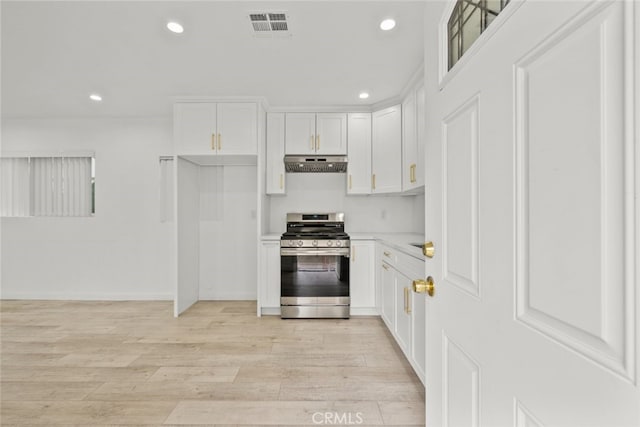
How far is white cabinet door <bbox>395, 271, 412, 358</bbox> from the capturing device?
2.20 metres

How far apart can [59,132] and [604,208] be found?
214 inches

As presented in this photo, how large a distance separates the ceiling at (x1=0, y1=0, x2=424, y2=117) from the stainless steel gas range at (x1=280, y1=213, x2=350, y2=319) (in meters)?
1.61

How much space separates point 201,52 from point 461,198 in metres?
2.50

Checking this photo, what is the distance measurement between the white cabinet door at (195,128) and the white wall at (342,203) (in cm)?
108

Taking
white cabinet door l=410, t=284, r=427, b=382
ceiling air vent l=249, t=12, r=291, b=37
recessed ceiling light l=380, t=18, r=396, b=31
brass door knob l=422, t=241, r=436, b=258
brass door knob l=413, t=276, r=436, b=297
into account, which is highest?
ceiling air vent l=249, t=12, r=291, b=37

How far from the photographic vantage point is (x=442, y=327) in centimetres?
89

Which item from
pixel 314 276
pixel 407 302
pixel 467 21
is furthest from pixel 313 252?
pixel 467 21

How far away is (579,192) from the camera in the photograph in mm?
420

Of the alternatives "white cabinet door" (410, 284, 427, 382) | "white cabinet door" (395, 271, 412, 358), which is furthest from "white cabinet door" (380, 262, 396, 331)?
"white cabinet door" (410, 284, 427, 382)

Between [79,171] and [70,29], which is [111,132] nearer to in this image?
[79,171]

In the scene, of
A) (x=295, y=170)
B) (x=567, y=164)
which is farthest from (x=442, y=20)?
(x=295, y=170)

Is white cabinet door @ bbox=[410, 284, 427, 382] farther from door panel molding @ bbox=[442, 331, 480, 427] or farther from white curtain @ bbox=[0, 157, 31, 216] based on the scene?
white curtain @ bbox=[0, 157, 31, 216]

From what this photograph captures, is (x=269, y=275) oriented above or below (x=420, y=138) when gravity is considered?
below

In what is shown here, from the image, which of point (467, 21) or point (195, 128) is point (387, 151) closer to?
point (195, 128)
